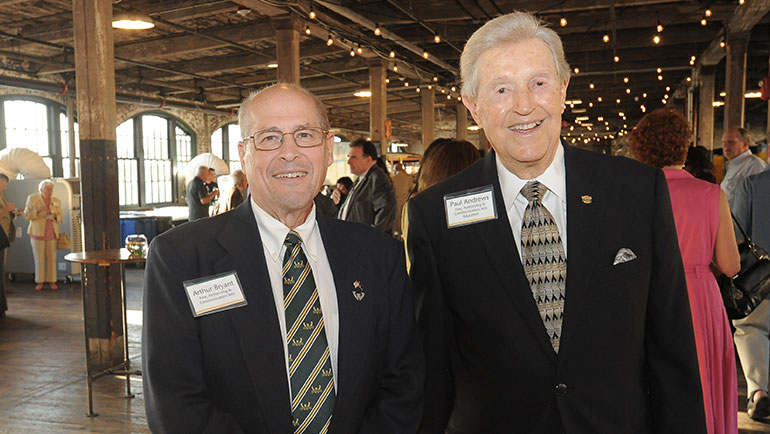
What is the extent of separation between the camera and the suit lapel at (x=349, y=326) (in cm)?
167

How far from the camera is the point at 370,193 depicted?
6086 mm

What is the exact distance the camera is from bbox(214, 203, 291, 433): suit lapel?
5.28 feet

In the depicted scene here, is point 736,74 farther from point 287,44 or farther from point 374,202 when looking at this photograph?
point 374,202

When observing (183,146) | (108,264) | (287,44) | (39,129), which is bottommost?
(108,264)

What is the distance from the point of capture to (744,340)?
4258 mm

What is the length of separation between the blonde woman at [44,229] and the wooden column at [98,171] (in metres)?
5.16

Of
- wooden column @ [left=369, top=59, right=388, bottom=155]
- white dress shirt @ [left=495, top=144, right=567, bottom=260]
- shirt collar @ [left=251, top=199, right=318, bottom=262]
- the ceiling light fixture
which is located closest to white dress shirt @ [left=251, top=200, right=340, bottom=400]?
shirt collar @ [left=251, top=199, right=318, bottom=262]

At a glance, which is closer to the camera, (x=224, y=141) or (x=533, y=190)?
(x=533, y=190)

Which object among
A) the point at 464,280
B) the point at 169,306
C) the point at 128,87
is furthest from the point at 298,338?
the point at 128,87

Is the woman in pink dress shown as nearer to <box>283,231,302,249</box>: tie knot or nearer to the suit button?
the suit button

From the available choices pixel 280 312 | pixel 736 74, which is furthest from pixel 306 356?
pixel 736 74

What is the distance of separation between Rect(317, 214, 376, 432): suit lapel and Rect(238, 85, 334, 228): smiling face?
0.58 feet

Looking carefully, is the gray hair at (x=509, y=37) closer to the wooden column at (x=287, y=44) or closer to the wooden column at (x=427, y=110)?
the wooden column at (x=287, y=44)

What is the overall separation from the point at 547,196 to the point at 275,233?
2.37 feet
